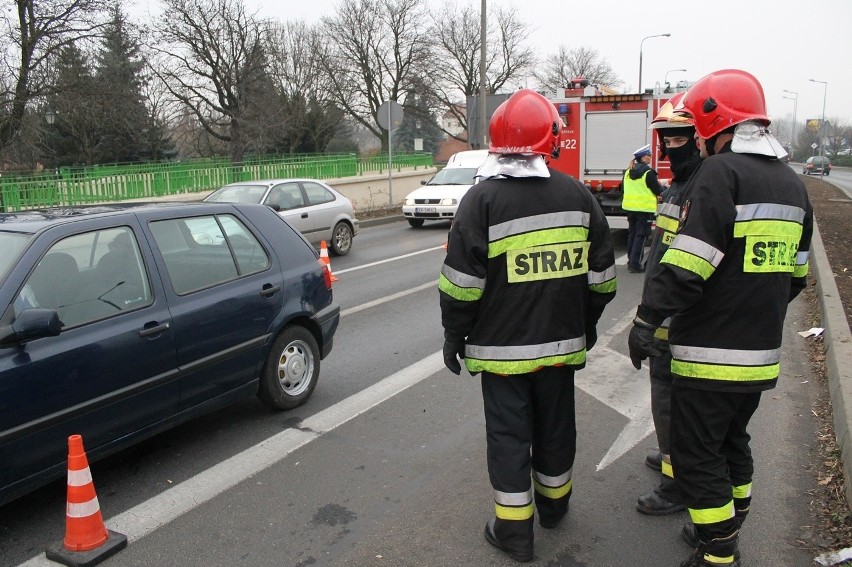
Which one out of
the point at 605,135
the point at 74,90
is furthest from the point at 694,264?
the point at 74,90

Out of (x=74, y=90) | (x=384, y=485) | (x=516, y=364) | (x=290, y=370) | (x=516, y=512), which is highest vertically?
(x=74, y=90)

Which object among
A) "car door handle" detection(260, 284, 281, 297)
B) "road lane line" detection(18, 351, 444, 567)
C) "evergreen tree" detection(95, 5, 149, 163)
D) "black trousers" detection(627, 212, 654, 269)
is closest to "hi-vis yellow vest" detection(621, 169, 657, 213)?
"black trousers" detection(627, 212, 654, 269)

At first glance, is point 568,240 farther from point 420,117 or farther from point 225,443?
point 420,117

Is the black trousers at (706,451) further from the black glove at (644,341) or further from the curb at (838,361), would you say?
the curb at (838,361)

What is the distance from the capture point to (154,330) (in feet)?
12.6

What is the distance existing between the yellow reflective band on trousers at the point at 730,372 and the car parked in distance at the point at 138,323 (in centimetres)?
271

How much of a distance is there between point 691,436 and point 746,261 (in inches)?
29.2

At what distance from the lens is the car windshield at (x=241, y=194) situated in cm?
1190

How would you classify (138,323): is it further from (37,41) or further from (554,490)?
(37,41)

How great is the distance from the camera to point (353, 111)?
1857 inches

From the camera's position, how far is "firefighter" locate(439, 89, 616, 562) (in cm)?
298

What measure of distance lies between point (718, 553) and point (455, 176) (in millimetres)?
15566

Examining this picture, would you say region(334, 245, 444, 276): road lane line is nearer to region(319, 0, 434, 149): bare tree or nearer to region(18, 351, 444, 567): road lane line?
region(18, 351, 444, 567): road lane line

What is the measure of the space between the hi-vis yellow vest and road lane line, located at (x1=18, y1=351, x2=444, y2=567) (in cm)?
553
